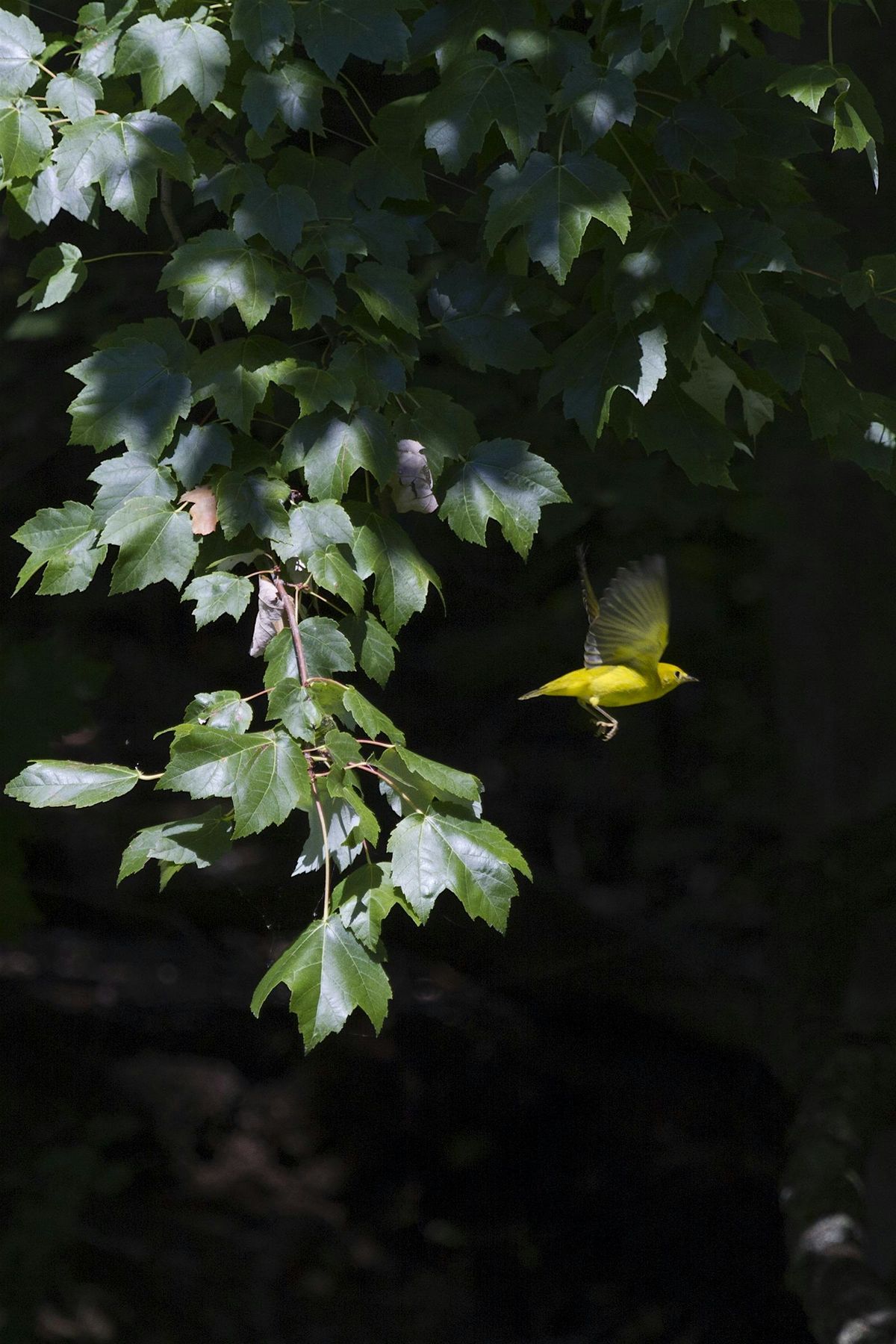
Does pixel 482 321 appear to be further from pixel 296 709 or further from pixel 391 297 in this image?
pixel 296 709

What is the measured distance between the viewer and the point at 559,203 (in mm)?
1356

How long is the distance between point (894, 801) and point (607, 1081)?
4.53 feet

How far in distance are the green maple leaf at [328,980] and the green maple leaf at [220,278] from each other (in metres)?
0.65

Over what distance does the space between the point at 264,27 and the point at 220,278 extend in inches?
10.2

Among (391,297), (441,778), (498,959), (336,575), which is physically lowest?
(498,959)

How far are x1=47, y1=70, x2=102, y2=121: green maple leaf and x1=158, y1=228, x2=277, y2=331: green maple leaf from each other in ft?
0.65

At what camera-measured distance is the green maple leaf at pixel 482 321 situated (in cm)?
150

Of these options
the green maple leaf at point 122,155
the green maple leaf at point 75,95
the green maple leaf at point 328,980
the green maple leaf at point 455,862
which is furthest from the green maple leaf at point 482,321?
the green maple leaf at point 328,980

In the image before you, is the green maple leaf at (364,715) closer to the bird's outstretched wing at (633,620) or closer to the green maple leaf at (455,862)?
the green maple leaf at (455,862)

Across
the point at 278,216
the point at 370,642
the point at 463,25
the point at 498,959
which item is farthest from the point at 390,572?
the point at 498,959

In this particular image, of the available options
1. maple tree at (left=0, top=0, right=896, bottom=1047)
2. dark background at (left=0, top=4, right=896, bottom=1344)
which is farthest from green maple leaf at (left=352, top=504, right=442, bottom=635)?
dark background at (left=0, top=4, right=896, bottom=1344)

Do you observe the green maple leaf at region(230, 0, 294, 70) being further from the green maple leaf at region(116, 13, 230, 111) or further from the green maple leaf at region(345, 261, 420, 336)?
the green maple leaf at region(345, 261, 420, 336)

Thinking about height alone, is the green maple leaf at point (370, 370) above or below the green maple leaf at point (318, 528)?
above

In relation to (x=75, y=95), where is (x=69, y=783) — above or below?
below
